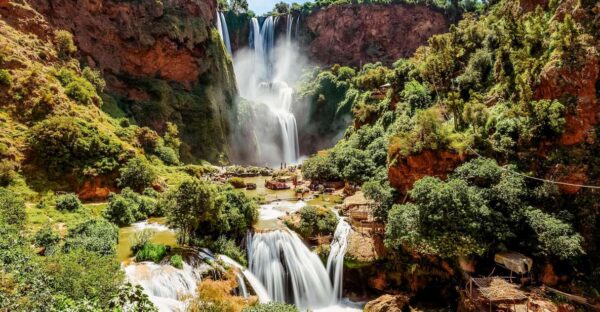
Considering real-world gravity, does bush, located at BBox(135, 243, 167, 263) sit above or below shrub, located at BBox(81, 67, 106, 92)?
below

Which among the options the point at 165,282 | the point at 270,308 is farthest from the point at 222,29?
the point at 270,308

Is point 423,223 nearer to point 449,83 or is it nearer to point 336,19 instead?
point 449,83

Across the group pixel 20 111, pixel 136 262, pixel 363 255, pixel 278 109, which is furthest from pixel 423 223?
pixel 278 109

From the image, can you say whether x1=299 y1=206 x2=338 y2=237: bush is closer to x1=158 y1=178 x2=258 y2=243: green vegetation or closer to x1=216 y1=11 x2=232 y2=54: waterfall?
x1=158 y1=178 x2=258 y2=243: green vegetation

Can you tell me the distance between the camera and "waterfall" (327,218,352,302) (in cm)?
2267

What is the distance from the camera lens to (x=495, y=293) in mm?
17469

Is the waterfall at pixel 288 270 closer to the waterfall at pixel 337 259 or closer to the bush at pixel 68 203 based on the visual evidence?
the waterfall at pixel 337 259

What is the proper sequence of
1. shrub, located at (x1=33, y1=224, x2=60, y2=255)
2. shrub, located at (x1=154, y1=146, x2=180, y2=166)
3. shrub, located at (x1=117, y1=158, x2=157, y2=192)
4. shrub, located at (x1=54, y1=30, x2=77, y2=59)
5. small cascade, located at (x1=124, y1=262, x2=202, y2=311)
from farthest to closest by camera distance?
shrub, located at (x1=154, y1=146, x2=180, y2=166)
shrub, located at (x1=54, y1=30, x2=77, y2=59)
shrub, located at (x1=117, y1=158, x2=157, y2=192)
shrub, located at (x1=33, y1=224, x2=60, y2=255)
small cascade, located at (x1=124, y1=262, x2=202, y2=311)

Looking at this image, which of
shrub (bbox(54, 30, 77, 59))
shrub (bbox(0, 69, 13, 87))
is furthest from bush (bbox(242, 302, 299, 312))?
shrub (bbox(54, 30, 77, 59))

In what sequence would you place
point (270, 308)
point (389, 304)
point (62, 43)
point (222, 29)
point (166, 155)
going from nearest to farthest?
point (270, 308) < point (389, 304) < point (62, 43) < point (166, 155) < point (222, 29)

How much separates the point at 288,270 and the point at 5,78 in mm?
25484

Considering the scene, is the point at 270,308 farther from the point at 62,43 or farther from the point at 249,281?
the point at 62,43

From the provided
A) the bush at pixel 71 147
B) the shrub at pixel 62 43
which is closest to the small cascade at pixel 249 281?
the bush at pixel 71 147

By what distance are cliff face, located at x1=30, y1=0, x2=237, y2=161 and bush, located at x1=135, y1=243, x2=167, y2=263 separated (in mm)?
27357
